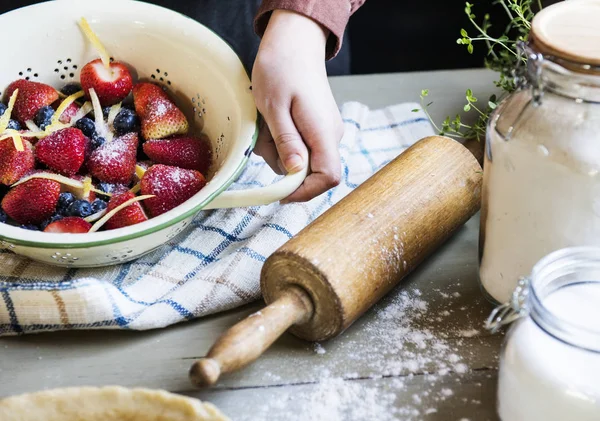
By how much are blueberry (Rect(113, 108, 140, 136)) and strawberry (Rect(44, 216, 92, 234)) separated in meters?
0.19

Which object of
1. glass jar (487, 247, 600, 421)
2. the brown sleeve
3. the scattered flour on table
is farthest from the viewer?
the brown sleeve

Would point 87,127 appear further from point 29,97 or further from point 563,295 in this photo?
point 563,295

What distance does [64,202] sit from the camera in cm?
96

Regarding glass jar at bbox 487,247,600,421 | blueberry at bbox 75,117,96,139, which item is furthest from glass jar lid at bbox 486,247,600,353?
blueberry at bbox 75,117,96,139

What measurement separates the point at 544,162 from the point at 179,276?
18.1 inches

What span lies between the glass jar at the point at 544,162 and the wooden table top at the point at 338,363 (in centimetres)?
10

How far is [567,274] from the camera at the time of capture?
0.73 m

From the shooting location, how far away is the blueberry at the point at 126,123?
1056 millimetres

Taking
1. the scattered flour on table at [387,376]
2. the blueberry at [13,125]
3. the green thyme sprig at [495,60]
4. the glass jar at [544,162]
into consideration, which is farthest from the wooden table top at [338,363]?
the blueberry at [13,125]

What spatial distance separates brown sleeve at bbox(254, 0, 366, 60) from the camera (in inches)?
39.7

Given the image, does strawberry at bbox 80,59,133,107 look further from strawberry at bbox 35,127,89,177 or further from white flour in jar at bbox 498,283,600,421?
white flour in jar at bbox 498,283,600,421

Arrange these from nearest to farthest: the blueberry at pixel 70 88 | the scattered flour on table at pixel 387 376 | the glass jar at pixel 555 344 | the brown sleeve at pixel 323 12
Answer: the glass jar at pixel 555 344 < the scattered flour on table at pixel 387 376 < the brown sleeve at pixel 323 12 < the blueberry at pixel 70 88

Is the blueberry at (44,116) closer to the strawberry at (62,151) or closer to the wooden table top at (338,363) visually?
the strawberry at (62,151)

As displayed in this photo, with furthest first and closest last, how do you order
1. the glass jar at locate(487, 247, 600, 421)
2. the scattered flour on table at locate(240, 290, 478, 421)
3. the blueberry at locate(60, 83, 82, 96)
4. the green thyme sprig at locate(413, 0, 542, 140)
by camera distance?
1. the blueberry at locate(60, 83, 82, 96)
2. the green thyme sprig at locate(413, 0, 542, 140)
3. the scattered flour on table at locate(240, 290, 478, 421)
4. the glass jar at locate(487, 247, 600, 421)
